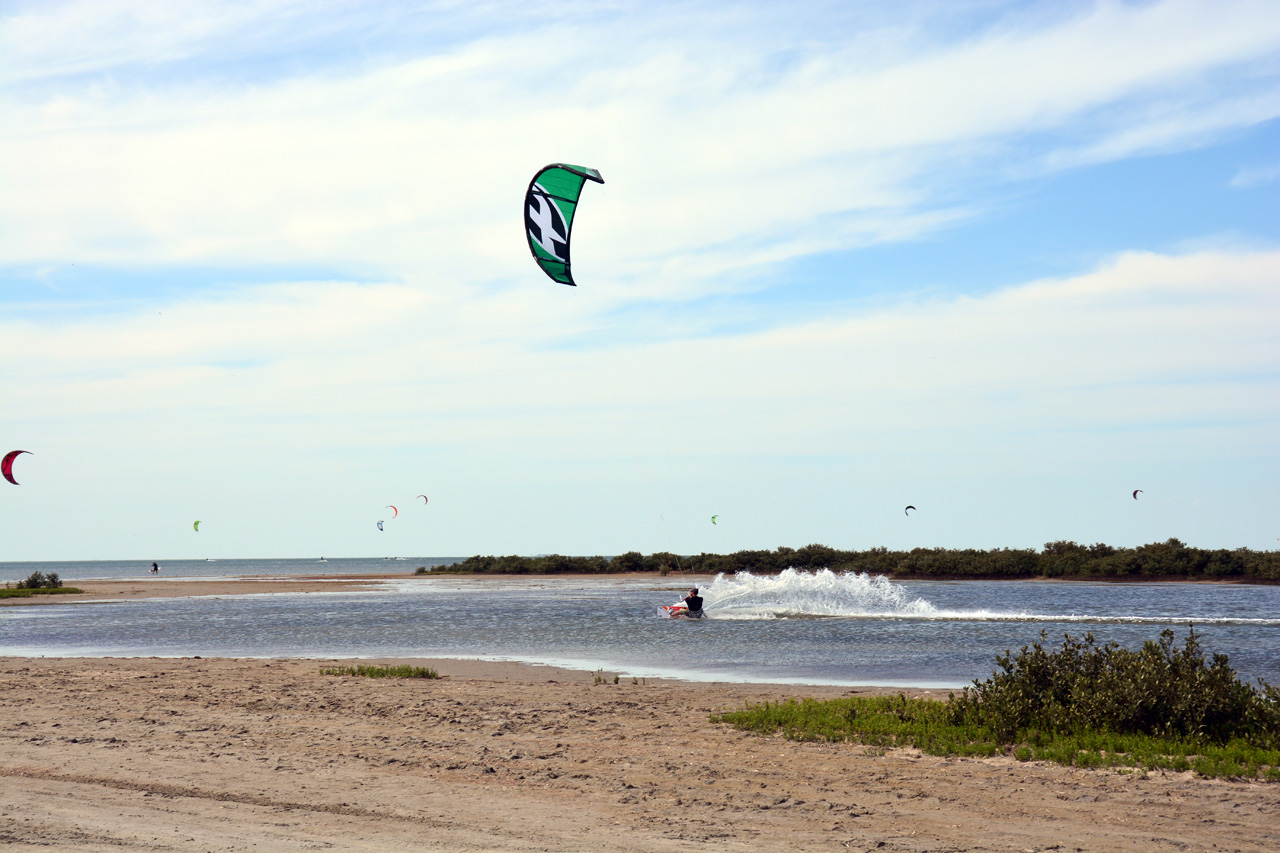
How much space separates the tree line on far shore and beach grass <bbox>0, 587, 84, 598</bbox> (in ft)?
112

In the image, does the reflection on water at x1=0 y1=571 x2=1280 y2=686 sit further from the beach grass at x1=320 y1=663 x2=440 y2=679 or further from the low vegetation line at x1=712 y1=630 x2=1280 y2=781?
the low vegetation line at x1=712 y1=630 x2=1280 y2=781

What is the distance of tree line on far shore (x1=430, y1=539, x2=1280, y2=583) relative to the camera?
5425 centimetres

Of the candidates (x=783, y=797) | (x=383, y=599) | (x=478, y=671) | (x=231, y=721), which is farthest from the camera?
(x=383, y=599)

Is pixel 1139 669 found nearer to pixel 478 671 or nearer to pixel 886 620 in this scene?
pixel 478 671

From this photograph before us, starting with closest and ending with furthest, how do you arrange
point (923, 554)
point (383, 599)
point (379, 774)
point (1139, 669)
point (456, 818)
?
point (456, 818), point (379, 774), point (1139, 669), point (383, 599), point (923, 554)

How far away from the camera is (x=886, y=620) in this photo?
30.0 meters

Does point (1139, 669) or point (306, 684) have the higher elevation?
point (1139, 669)

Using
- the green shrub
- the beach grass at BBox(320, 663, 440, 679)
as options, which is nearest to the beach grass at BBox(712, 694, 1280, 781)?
the green shrub

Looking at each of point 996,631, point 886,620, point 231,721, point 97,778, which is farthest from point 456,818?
point 886,620

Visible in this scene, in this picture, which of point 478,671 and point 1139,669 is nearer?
point 1139,669

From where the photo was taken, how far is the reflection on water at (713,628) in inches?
746

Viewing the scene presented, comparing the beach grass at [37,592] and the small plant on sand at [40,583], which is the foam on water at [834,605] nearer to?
the beach grass at [37,592]

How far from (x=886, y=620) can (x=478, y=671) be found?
54.7ft

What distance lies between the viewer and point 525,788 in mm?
8445
